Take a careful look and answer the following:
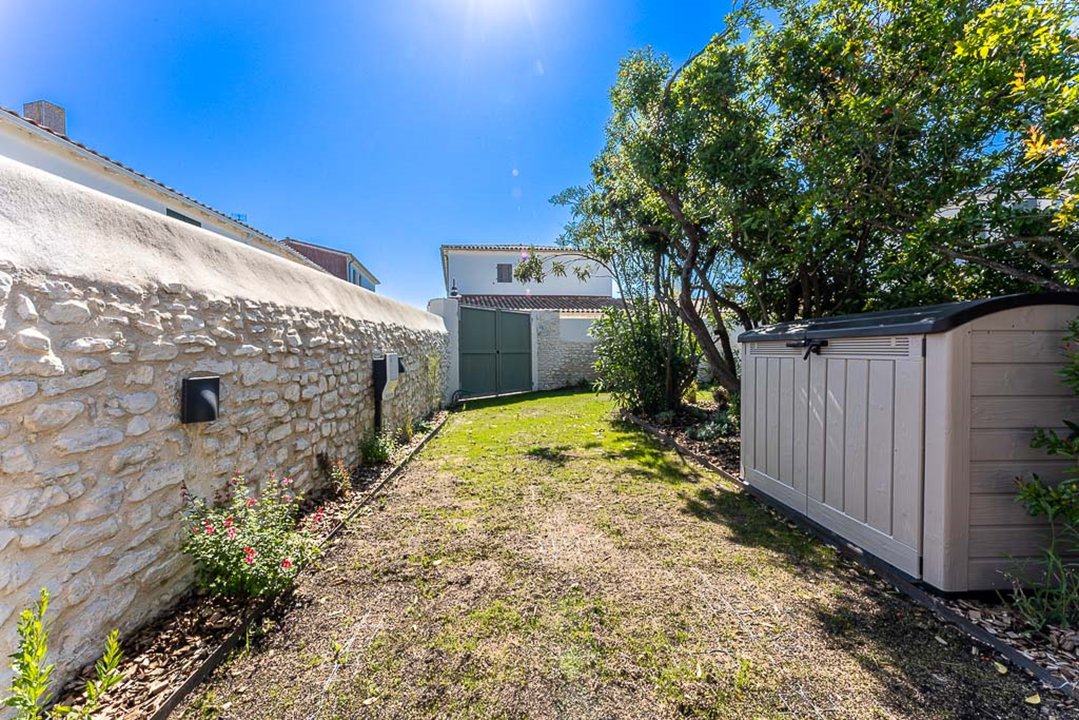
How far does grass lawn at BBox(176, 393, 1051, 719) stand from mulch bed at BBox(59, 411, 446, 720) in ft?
0.57

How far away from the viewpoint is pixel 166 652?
2.07 m

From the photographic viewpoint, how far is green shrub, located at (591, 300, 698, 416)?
8172 mm

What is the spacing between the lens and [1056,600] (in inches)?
88.0

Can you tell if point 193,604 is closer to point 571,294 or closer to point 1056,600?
point 1056,600

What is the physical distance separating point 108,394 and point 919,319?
183 inches

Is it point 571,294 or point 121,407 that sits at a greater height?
point 571,294

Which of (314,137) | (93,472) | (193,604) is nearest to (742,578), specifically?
(193,604)

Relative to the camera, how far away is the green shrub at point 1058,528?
7.18 ft

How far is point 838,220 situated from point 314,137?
9132 millimetres

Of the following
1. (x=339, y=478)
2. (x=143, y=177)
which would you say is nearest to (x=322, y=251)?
(x=143, y=177)

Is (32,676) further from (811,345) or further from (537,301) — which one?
(537,301)

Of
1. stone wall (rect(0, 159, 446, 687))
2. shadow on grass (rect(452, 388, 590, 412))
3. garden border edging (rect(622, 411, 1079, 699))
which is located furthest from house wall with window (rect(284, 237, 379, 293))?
garden border edging (rect(622, 411, 1079, 699))

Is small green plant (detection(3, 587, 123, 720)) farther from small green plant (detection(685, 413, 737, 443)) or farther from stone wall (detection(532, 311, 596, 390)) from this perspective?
stone wall (detection(532, 311, 596, 390))

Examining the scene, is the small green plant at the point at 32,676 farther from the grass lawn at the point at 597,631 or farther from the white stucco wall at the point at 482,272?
the white stucco wall at the point at 482,272
